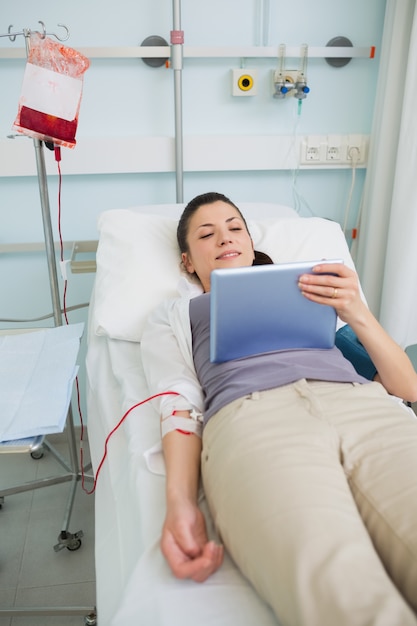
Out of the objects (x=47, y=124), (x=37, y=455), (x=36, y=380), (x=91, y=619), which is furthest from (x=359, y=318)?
(x=37, y=455)

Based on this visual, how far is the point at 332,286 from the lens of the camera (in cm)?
112

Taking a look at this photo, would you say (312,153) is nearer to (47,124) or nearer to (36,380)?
(47,124)

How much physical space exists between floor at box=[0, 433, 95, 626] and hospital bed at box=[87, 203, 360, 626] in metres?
0.61

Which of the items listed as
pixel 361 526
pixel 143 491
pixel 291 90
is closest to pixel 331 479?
pixel 361 526

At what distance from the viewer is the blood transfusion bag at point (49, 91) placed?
1.34 metres

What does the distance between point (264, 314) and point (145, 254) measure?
769 millimetres

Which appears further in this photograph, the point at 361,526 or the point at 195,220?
the point at 195,220

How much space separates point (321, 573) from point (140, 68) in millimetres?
1956

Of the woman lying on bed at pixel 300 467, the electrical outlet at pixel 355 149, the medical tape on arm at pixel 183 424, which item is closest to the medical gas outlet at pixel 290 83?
the electrical outlet at pixel 355 149

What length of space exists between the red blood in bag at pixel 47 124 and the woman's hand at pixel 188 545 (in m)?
1.03

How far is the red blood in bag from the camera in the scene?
4.48 feet

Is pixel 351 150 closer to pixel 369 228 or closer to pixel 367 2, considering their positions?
pixel 369 228

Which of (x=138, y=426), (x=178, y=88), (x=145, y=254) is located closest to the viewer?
(x=138, y=426)

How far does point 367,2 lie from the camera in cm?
210
